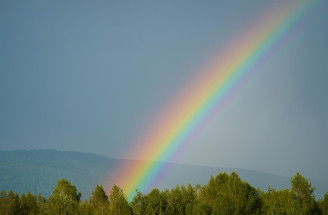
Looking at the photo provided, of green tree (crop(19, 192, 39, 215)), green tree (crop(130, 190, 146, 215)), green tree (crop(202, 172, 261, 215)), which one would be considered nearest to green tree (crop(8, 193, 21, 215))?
green tree (crop(19, 192, 39, 215))

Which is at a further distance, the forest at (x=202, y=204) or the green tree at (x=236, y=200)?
the green tree at (x=236, y=200)

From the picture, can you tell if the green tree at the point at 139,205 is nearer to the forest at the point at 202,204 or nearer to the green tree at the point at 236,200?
the forest at the point at 202,204

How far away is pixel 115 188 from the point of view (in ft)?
242

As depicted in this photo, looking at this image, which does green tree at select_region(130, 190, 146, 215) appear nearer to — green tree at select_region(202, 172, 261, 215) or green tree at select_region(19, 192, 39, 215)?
green tree at select_region(202, 172, 261, 215)

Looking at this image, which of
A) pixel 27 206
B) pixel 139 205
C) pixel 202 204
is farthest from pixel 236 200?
pixel 27 206

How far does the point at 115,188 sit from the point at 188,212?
821 inches

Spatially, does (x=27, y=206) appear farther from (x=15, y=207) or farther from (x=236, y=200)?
(x=236, y=200)

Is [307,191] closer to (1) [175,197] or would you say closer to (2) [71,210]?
(1) [175,197]

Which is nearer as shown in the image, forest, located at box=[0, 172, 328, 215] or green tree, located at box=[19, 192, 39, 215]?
forest, located at box=[0, 172, 328, 215]

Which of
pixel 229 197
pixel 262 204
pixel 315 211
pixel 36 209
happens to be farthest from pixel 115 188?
pixel 315 211

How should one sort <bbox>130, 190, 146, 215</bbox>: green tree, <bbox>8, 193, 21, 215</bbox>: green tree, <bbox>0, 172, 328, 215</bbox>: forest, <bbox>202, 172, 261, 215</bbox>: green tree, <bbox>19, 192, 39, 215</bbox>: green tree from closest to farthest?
<bbox>0, 172, 328, 215</bbox>: forest, <bbox>202, 172, 261, 215</bbox>: green tree, <bbox>8, 193, 21, 215</bbox>: green tree, <bbox>19, 192, 39, 215</bbox>: green tree, <bbox>130, 190, 146, 215</bbox>: green tree

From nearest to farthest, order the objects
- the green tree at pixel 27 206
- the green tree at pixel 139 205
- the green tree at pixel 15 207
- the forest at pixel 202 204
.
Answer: the forest at pixel 202 204 < the green tree at pixel 15 207 < the green tree at pixel 27 206 < the green tree at pixel 139 205

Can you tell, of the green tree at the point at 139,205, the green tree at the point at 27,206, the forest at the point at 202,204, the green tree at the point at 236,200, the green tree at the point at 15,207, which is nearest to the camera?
the forest at the point at 202,204

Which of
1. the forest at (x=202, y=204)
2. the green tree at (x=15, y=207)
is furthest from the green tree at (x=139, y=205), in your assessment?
the green tree at (x=15, y=207)
